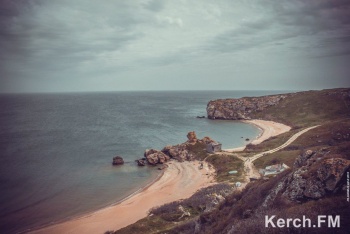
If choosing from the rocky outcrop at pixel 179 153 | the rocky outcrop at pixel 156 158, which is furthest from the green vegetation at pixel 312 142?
the rocky outcrop at pixel 156 158

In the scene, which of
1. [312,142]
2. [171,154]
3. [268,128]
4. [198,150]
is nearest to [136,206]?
[171,154]

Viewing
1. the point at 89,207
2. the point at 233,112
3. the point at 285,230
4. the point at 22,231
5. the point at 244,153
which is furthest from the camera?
the point at 233,112

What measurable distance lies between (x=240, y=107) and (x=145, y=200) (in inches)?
4573

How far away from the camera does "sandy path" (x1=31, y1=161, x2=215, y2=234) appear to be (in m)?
35.2

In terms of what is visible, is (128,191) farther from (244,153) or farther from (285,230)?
(285,230)

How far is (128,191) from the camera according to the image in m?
48.8

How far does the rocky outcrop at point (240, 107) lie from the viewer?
145 metres

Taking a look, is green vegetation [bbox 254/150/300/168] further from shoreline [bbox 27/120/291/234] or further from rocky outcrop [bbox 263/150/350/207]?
rocky outcrop [bbox 263/150/350/207]

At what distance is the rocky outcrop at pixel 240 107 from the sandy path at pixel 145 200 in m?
87.5

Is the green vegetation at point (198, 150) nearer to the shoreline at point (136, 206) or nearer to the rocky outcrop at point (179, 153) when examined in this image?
the rocky outcrop at point (179, 153)

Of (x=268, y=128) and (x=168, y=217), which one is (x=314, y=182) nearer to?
(x=168, y=217)

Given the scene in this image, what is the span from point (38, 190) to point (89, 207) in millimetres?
13123

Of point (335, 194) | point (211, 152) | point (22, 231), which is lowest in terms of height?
point (22, 231)

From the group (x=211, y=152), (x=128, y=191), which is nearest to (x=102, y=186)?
(x=128, y=191)
